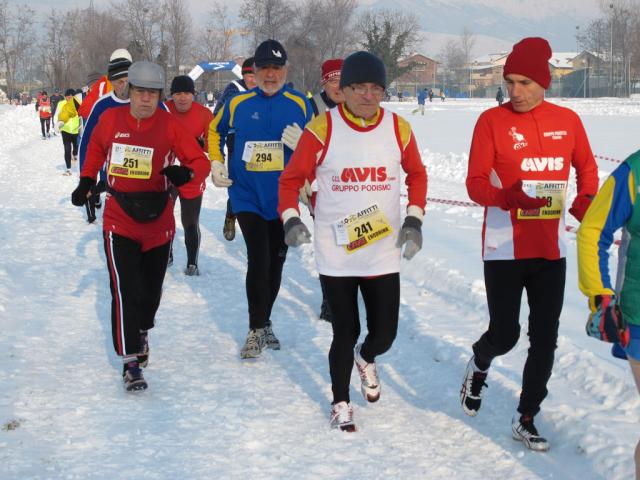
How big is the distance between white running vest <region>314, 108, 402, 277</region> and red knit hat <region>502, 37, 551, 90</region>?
709mm

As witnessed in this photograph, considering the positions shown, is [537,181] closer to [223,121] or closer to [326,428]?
[326,428]

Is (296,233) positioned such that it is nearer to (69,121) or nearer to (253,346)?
(253,346)

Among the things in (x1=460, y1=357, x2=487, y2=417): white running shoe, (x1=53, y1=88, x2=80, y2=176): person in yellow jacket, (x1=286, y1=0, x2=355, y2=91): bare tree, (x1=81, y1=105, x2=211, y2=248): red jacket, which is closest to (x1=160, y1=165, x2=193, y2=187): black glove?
(x1=81, y1=105, x2=211, y2=248): red jacket

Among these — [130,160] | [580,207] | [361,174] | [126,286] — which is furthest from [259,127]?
[580,207]

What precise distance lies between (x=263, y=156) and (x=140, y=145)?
0.99 m

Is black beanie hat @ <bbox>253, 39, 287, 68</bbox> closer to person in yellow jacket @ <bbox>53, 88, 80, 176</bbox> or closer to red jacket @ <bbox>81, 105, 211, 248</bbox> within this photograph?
red jacket @ <bbox>81, 105, 211, 248</bbox>

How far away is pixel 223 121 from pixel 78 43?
274 feet

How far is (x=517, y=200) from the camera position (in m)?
3.64

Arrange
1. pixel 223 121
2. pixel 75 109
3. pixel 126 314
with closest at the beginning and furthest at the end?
pixel 126 314, pixel 223 121, pixel 75 109

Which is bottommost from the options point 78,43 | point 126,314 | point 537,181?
point 126,314

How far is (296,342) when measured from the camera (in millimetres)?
6109

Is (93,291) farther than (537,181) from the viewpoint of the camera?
Yes

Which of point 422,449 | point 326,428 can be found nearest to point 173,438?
point 326,428

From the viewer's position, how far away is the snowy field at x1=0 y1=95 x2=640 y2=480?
3924 mm
